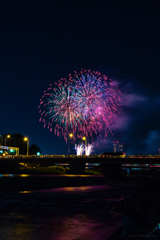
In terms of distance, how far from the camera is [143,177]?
11.8 m

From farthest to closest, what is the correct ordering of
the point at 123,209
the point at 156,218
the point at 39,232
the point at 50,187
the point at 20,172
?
the point at 20,172 < the point at 50,187 < the point at 39,232 < the point at 123,209 < the point at 156,218

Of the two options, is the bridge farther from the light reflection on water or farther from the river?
the light reflection on water

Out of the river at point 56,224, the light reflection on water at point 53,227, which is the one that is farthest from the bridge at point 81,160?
the light reflection on water at point 53,227

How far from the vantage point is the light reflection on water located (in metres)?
11.9

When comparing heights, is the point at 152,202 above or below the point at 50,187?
above

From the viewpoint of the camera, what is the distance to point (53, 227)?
13586 mm

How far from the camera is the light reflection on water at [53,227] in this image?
11.9 m

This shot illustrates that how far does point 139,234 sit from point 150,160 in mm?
95504

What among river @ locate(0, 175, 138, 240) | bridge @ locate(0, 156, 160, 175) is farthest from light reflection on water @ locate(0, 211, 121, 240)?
bridge @ locate(0, 156, 160, 175)

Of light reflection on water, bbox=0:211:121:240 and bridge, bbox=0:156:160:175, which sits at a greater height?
light reflection on water, bbox=0:211:121:240

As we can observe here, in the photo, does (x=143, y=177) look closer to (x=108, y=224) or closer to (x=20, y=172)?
(x=108, y=224)

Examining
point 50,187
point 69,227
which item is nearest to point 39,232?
point 69,227

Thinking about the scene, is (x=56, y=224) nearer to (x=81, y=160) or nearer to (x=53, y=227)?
(x=53, y=227)

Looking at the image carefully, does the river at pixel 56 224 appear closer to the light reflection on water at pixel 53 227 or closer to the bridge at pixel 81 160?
the light reflection on water at pixel 53 227
